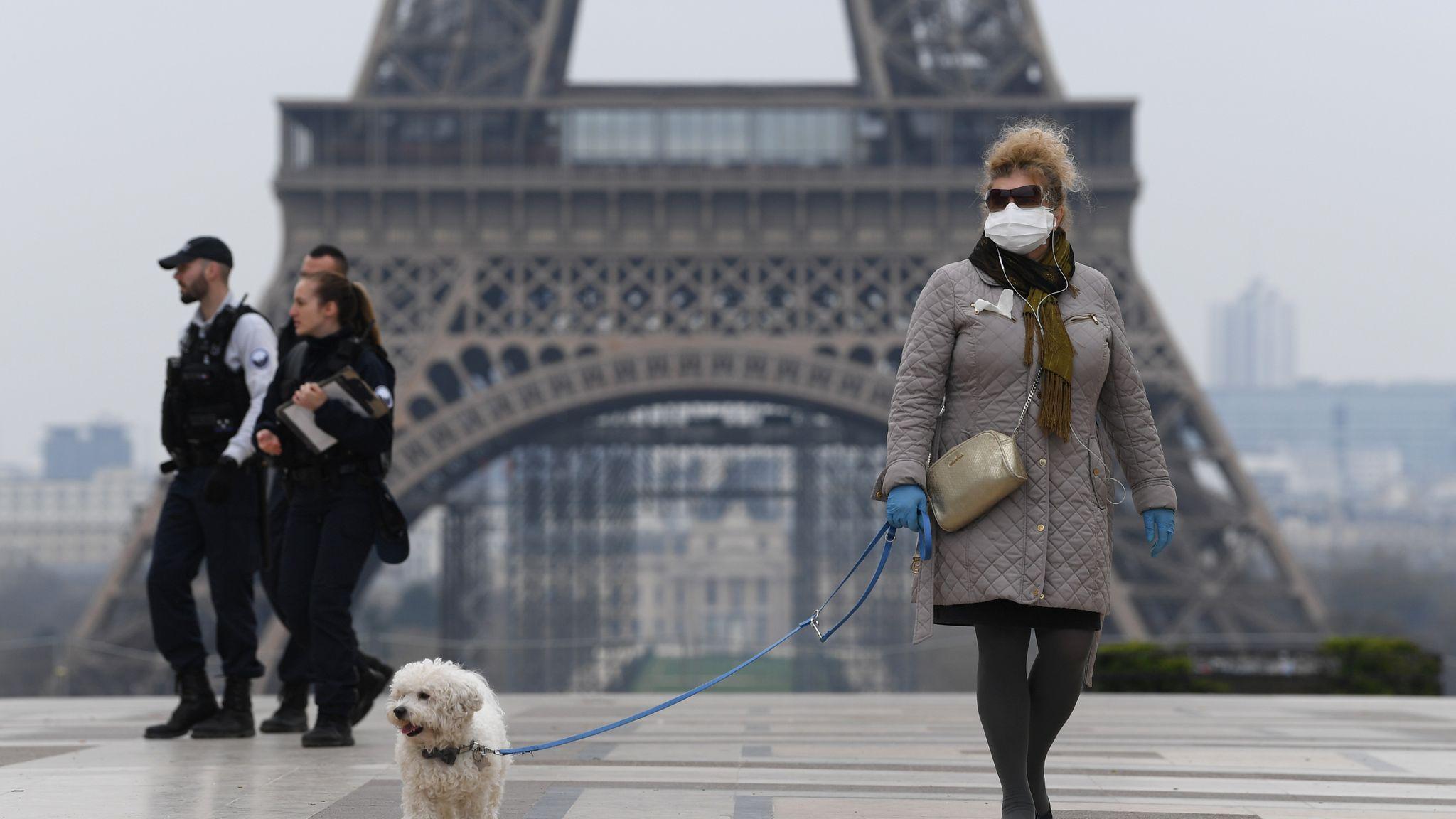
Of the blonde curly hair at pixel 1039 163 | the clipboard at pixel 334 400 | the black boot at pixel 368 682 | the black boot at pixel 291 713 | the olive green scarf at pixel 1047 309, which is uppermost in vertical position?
the blonde curly hair at pixel 1039 163

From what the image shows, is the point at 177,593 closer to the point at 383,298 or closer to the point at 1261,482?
the point at 383,298

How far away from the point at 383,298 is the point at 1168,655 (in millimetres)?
16918

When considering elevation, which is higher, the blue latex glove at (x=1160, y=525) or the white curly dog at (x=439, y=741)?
the blue latex glove at (x=1160, y=525)

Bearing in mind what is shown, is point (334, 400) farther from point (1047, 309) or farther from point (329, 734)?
point (1047, 309)

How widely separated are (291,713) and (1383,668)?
1252 cm

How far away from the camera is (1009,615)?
492cm

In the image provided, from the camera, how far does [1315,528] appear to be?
430 ft

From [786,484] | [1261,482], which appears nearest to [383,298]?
[786,484]

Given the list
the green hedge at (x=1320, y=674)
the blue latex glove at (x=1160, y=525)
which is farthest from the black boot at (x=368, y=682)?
the green hedge at (x=1320, y=674)

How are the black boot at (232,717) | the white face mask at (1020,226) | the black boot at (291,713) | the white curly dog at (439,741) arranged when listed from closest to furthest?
the white curly dog at (439,741), the white face mask at (1020,226), the black boot at (232,717), the black boot at (291,713)

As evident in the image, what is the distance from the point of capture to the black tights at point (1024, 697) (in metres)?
4.86

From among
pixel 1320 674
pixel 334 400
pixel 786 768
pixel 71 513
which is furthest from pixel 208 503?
pixel 71 513

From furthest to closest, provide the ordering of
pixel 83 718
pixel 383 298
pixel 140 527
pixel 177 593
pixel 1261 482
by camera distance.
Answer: pixel 1261 482 → pixel 383 298 → pixel 140 527 → pixel 83 718 → pixel 177 593

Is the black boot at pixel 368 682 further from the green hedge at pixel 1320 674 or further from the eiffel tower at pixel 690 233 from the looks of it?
the eiffel tower at pixel 690 233
